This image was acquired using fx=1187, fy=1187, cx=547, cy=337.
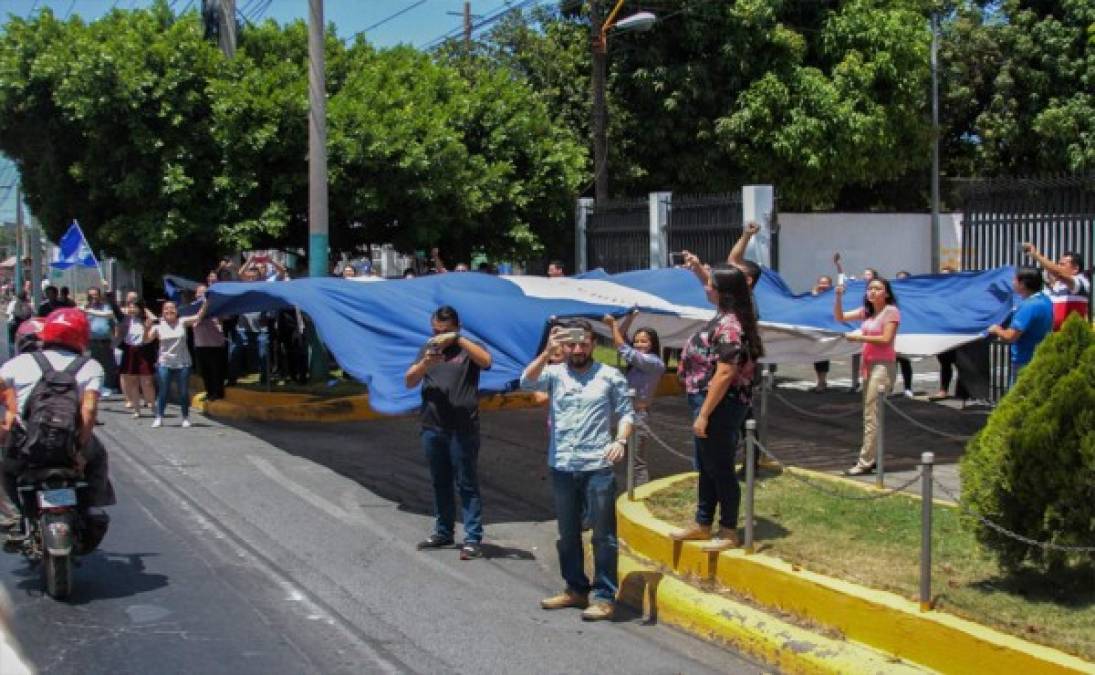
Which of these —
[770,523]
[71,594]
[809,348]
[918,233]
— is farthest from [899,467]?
[918,233]

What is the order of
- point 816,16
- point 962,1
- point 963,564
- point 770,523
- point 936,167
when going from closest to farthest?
1. point 963,564
2. point 770,523
3. point 816,16
4. point 936,167
5. point 962,1

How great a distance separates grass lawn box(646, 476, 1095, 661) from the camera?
5926 millimetres

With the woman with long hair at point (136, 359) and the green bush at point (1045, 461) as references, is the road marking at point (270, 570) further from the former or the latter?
the woman with long hair at point (136, 359)

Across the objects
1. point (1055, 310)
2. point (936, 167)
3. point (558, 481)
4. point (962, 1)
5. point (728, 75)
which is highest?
point (962, 1)

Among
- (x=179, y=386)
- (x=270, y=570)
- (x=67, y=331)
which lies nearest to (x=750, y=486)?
(x=270, y=570)

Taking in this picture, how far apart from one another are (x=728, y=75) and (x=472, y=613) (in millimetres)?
19779

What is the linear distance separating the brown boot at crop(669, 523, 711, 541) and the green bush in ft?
6.16

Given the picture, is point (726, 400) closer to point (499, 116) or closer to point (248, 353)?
point (248, 353)

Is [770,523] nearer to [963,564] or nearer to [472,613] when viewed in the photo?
[963,564]

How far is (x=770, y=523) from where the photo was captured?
8242 millimetres

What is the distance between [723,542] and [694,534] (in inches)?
11.5

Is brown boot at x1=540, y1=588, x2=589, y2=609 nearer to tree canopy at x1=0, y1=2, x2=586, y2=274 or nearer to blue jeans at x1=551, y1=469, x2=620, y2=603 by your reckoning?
blue jeans at x1=551, y1=469, x2=620, y2=603

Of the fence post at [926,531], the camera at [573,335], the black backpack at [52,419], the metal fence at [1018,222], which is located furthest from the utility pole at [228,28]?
the fence post at [926,531]

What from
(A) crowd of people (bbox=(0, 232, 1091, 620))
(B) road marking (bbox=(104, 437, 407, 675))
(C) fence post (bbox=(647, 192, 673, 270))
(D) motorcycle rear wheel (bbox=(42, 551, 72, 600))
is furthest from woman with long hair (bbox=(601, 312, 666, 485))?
(C) fence post (bbox=(647, 192, 673, 270))
